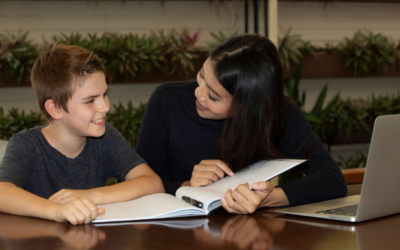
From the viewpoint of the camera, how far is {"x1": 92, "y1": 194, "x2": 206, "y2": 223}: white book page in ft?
2.90

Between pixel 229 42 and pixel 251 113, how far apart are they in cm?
26

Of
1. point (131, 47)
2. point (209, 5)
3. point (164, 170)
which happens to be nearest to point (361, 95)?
point (209, 5)

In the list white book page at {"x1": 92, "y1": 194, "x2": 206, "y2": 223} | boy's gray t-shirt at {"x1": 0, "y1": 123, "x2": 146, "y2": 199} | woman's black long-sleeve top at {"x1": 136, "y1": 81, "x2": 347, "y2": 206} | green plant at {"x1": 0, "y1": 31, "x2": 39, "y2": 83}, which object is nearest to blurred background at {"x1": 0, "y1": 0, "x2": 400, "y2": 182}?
green plant at {"x1": 0, "y1": 31, "x2": 39, "y2": 83}

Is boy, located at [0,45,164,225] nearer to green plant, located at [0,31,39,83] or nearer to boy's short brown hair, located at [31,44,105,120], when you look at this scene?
boy's short brown hair, located at [31,44,105,120]

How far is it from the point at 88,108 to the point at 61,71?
0.50 ft

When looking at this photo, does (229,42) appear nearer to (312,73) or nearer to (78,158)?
(78,158)

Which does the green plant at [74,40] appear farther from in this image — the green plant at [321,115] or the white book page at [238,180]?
the white book page at [238,180]

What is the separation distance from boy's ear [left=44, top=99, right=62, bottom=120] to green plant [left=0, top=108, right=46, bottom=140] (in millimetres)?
1614

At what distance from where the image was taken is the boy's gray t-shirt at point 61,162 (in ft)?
3.91

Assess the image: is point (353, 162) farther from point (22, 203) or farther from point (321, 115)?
point (22, 203)

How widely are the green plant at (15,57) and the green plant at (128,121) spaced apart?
0.69 m

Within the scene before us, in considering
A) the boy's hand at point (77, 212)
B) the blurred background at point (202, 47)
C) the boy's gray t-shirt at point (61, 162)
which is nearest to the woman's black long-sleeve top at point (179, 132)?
the boy's gray t-shirt at point (61, 162)

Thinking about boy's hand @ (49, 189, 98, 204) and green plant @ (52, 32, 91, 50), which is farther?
green plant @ (52, 32, 91, 50)

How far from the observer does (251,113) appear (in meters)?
1.22
